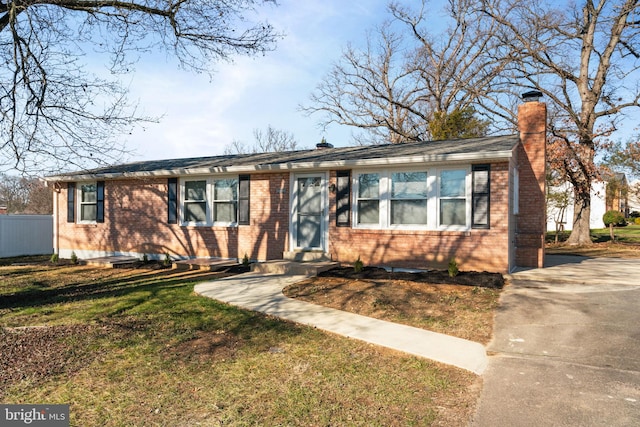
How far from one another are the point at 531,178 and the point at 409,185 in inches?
160

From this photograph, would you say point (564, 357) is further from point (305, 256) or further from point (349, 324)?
point (305, 256)

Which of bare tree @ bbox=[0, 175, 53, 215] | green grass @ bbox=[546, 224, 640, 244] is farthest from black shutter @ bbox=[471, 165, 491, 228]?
bare tree @ bbox=[0, 175, 53, 215]

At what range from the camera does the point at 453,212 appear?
999 cm

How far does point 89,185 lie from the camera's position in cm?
1481

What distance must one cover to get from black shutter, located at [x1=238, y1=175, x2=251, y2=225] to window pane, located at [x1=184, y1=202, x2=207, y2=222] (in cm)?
129

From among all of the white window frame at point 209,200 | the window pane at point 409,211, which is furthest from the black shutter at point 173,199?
→ the window pane at point 409,211

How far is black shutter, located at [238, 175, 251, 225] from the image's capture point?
1217cm

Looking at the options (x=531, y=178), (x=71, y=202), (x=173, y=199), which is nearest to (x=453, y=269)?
(x=531, y=178)

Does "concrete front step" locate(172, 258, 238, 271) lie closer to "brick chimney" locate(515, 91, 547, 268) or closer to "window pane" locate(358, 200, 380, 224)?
"window pane" locate(358, 200, 380, 224)

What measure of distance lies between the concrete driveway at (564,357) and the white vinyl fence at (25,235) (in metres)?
19.2

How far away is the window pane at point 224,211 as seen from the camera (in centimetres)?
1248

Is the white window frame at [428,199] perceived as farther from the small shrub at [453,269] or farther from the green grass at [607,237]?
the green grass at [607,237]

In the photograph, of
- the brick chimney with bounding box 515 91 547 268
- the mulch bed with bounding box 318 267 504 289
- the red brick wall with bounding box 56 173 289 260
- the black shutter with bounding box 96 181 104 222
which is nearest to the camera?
the mulch bed with bounding box 318 267 504 289

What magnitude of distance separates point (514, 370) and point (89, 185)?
14.5 metres
